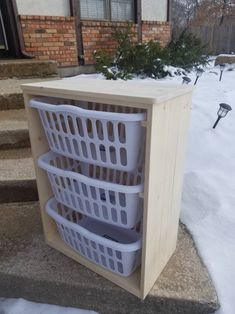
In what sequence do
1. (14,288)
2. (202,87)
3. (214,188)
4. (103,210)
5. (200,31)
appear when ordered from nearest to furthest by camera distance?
(103,210) → (14,288) → (214,188) → (202,87) → (200,31)

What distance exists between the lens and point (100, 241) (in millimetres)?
958

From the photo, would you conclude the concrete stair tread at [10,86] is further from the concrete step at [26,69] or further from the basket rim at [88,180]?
the basket rim at [88,180]

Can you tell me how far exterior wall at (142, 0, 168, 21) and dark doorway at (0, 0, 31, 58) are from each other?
223cm

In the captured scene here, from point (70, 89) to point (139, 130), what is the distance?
27 centimetres

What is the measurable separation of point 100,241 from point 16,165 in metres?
0.88

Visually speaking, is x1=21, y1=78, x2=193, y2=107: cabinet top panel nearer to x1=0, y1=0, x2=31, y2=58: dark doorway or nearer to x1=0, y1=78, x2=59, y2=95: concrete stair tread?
x1=0, y1=78, x2=59, y2=95: concrete stair tread

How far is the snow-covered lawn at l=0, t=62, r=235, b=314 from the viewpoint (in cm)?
108

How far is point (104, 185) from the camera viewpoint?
0.86 m

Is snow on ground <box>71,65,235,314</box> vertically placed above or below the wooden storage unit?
below

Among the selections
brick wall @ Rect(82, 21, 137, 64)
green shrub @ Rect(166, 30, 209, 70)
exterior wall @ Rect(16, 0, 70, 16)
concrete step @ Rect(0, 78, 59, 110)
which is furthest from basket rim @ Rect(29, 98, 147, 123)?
green shrub @ Rect(166, 30, 209, 70)

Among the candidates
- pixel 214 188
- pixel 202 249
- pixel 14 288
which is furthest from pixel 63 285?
A: pixel 214 188

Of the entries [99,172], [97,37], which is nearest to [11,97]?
[99,172]

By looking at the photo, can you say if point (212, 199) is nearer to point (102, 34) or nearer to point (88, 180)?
point (88, 180)

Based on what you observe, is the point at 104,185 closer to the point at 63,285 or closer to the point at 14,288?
the point at 63,285
